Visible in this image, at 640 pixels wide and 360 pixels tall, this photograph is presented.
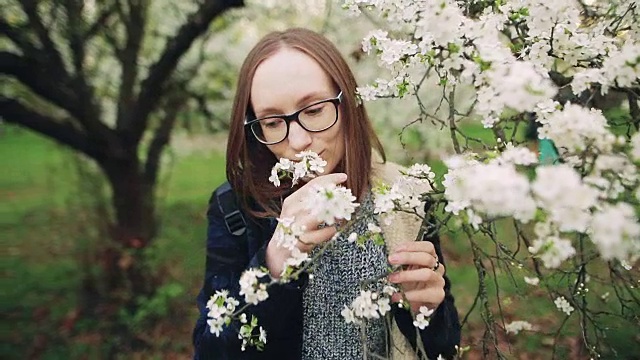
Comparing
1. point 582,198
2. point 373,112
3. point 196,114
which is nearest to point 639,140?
point 582,198

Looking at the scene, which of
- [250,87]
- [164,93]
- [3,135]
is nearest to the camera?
[250,87]

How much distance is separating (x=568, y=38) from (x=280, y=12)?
5451mm

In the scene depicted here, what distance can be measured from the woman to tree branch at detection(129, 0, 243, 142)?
2.09m

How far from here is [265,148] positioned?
1.98m

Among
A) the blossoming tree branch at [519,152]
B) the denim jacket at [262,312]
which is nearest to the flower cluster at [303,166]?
the blossoming tree branch at [519,152]

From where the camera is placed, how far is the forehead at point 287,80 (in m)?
1.67

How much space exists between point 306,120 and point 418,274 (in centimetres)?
54

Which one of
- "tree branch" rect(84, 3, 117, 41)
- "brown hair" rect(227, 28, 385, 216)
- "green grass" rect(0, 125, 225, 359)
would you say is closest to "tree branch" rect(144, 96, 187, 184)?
"green grass" rect(0, 125, 225, 359)

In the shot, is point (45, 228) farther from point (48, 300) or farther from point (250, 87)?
point (250, 87)

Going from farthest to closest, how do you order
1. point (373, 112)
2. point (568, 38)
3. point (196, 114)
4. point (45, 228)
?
1. point (45, 228)
2. point (373, 112)
3. point (196, 114)
4. point (568, 38)

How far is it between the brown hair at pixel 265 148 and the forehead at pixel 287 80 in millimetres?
30

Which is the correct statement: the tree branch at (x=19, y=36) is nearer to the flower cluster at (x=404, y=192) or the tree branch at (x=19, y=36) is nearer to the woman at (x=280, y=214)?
the woman at (x=280, y=214)

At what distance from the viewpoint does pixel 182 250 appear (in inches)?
270

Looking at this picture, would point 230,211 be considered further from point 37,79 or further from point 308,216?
point 37,79
